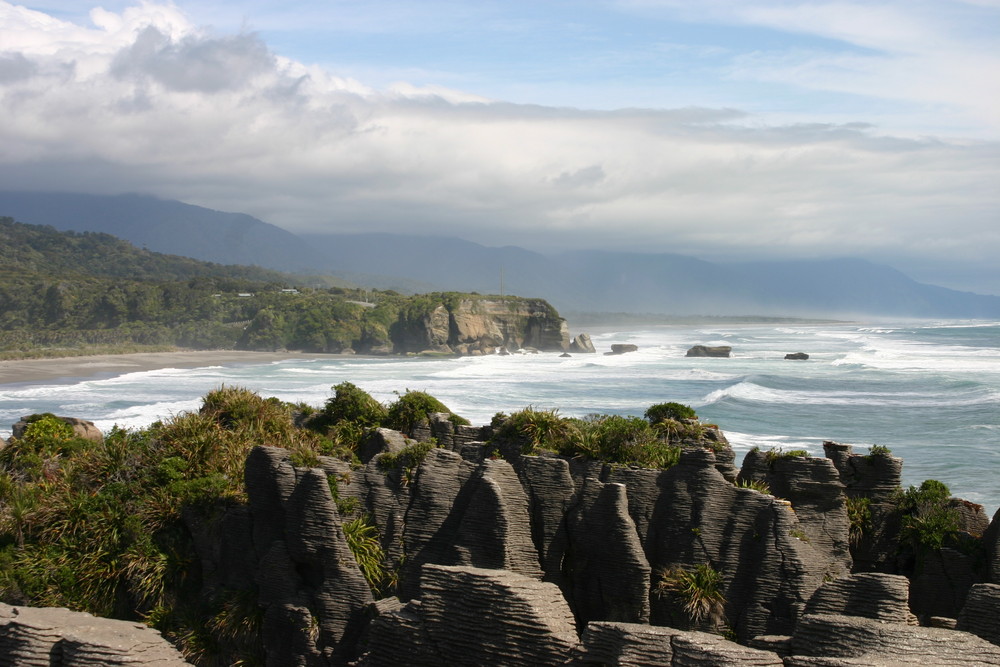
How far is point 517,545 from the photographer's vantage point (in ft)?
44.3

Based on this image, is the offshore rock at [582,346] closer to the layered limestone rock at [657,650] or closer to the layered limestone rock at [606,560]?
the layered limestone rock at [606,560]

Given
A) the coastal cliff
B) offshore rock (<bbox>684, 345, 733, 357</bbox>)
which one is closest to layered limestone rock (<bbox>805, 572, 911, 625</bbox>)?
the coastal cliff

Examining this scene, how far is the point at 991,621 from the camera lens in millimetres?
10367

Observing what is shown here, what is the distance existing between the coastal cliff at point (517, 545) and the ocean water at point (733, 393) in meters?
12.0

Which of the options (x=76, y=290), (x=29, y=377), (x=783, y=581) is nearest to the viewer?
(x=783, y=581)

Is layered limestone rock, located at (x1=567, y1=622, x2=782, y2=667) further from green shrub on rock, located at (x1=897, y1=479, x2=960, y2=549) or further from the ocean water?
the ocean water

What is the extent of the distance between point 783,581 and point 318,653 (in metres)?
6.17

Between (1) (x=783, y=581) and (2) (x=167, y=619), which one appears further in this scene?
(2) (x=167, y=619)

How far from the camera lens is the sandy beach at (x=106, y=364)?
7556cm

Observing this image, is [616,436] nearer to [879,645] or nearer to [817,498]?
[817,498]

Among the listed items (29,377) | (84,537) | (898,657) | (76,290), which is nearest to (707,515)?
(898,657)

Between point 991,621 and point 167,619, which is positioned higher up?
point 991,621

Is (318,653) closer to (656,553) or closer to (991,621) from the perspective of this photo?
(656,553)

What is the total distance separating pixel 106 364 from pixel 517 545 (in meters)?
81.4
